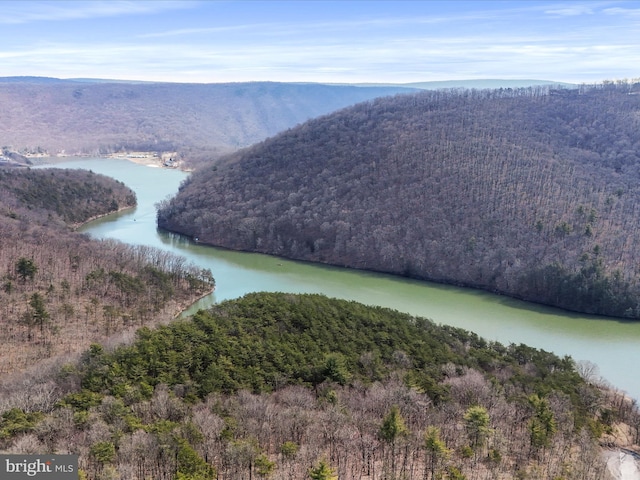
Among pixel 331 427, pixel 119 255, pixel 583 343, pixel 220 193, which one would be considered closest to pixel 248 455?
pixel 331 427

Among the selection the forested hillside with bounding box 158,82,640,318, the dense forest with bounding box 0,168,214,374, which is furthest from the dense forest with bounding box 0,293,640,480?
the forested hillside with bounding box 158,82,640,318

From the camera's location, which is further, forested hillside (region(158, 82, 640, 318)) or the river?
forested hillside (region(158, 82, 640, 318))

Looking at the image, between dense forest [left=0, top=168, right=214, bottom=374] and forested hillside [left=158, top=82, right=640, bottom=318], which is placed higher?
forested hillside [left=158, top=82, right=640, bottom=318]

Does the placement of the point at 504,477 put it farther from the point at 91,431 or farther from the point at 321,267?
the point at 321,267

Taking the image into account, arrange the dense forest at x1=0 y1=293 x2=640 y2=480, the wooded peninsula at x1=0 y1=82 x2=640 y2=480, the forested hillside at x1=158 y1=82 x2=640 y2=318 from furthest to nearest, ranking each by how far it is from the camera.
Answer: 1. the forested hillside at x1=158 y1=82 x2=640 y2=318
2. the wooded peninsula at x1=0 y1=82 x2=640 y2=480
3. the dense forest at x1=0 y1=293 x2=640 y2=480

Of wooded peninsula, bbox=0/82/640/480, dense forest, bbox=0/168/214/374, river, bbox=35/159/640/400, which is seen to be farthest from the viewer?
river, bbox=35/159/640/400

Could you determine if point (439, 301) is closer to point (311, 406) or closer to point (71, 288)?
point (311, 406)

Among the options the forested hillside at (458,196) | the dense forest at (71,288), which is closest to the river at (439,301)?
the forested hillside at (458,196)

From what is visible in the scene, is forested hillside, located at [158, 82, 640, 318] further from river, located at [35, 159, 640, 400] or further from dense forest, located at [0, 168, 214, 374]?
dense forest, located at [0, 168, 214, 374]
